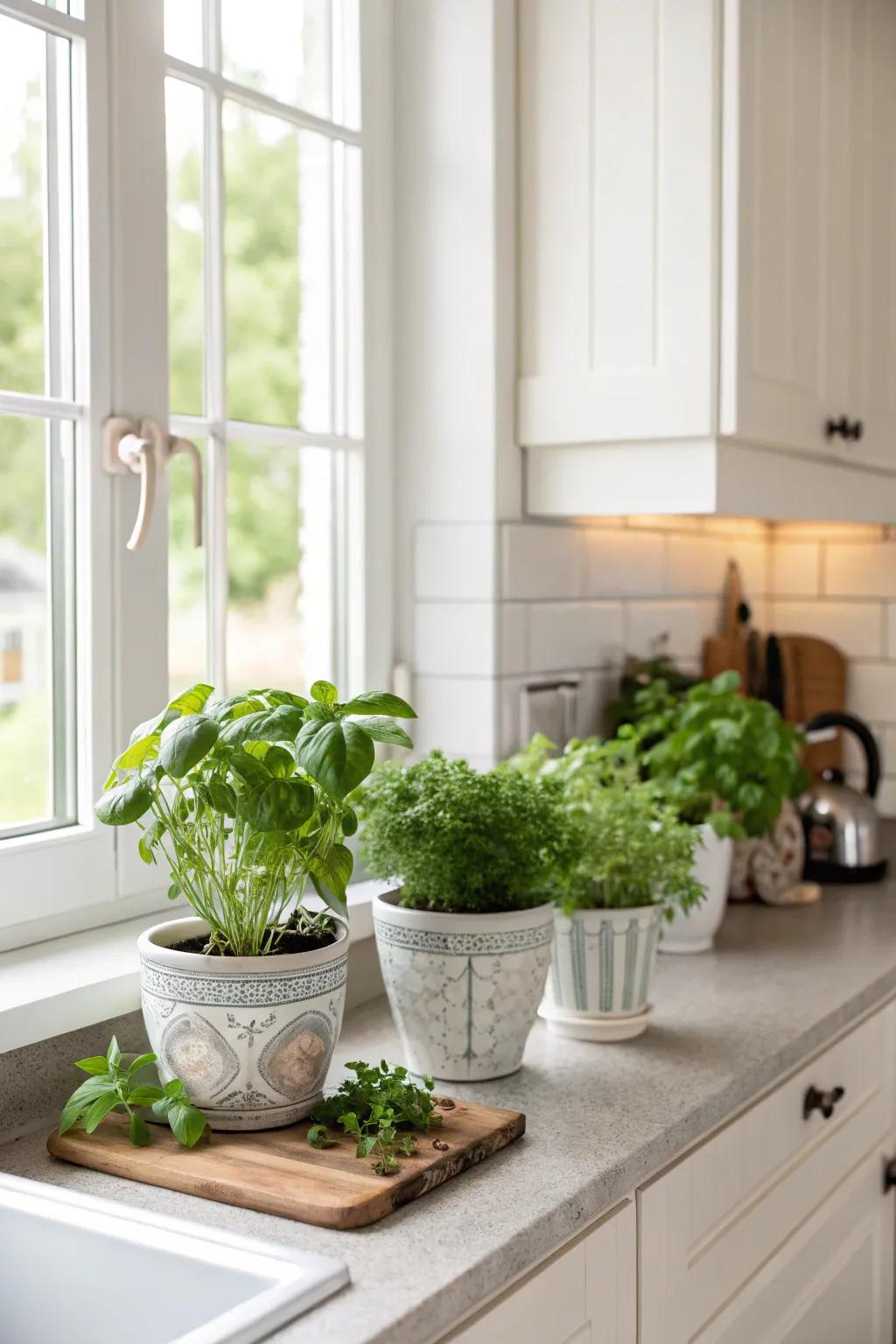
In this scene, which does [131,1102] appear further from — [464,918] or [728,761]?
[728,761]

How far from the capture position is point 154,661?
5.40 feet

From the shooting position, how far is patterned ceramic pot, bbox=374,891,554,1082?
1.39m

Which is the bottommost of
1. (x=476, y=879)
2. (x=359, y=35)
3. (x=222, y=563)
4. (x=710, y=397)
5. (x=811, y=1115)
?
(x=811, y=1115)

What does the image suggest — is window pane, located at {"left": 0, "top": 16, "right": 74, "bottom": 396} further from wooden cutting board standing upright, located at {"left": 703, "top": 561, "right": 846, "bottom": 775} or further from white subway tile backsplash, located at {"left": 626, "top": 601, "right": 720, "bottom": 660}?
wooden cutting board standing upright, located at {"left": 703, "top": 561, "right": 846, "bottom": 775}

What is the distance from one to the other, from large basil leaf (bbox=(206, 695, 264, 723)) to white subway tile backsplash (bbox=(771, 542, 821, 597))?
1.82m

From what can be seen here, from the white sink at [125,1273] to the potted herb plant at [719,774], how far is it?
1005 mm

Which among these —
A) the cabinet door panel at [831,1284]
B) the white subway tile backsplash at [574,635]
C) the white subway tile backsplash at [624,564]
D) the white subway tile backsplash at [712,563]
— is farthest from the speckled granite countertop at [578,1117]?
the white subway tile backsplash at [712,563]

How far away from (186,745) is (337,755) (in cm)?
12

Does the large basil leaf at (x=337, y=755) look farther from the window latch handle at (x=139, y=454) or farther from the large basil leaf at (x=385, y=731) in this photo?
the window latch handle at (x=139, y=454)

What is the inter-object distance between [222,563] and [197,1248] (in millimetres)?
945

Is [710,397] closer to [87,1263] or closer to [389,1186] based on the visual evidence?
[389,1186]

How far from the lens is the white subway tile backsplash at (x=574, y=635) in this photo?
210 cm

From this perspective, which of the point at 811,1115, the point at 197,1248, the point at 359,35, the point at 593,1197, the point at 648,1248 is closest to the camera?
the point at 197,1248

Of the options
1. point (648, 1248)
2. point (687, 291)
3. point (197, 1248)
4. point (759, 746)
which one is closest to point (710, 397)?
point (687, 291)
